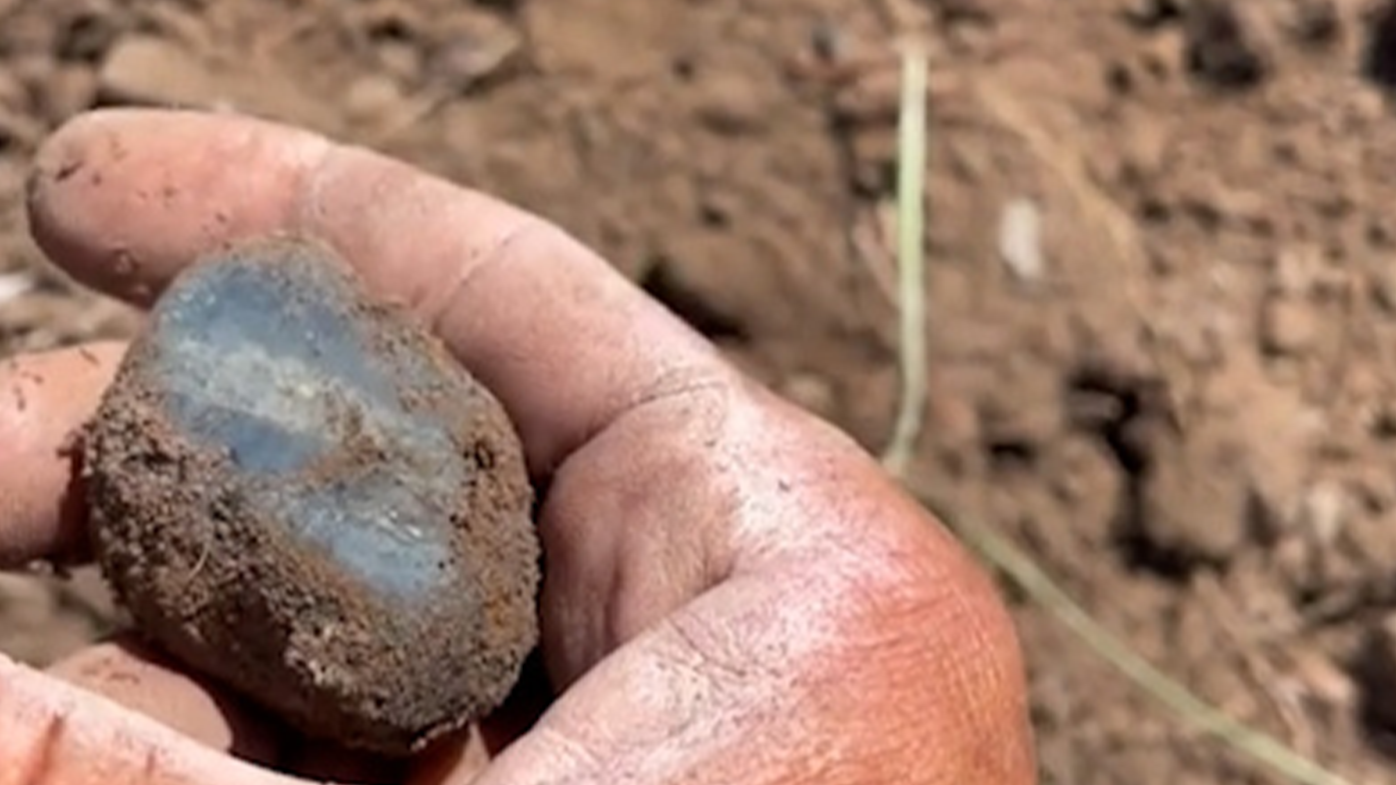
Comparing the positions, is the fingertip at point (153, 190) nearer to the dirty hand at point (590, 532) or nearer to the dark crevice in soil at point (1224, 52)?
the dirty hand at point (590, 532)

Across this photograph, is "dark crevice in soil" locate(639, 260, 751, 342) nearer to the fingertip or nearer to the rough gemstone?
the fingertip

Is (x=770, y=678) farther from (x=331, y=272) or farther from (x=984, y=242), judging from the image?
(x=984, y=242)

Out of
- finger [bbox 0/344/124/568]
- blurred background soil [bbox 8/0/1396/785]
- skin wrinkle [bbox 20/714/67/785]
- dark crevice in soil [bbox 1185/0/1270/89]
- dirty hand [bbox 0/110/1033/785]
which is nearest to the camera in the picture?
skin wrinkle [bbox 20/714/67/785]

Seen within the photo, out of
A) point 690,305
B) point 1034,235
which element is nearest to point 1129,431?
point 1034,235

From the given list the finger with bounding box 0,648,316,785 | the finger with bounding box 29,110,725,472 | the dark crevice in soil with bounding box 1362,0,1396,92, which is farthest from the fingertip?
the dark crevice in soil with bounding box 1362,0,1396,92

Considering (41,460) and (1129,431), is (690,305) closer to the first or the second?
(1129,431)

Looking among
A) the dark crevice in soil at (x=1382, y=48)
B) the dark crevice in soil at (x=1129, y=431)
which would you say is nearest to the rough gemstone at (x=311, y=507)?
the dark crevice in soil at (x=1129, y=431)
